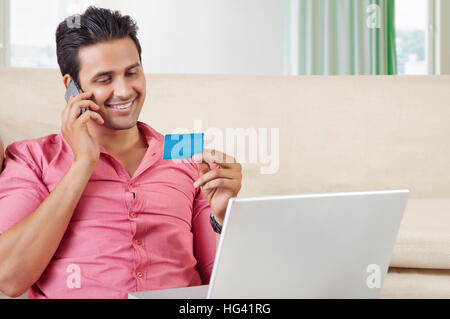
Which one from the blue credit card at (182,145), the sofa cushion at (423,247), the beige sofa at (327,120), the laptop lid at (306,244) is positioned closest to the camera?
the laptop lid at (306,244)

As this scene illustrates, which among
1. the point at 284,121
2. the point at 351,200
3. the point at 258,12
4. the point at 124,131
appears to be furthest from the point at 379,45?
the point at 351,200

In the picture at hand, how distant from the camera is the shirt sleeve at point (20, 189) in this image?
39.4 inches

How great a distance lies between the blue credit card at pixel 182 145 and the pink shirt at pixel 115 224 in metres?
0.30

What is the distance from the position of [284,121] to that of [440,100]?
22.3 inches

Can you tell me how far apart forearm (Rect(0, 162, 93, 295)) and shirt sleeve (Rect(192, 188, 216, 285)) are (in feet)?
1.02

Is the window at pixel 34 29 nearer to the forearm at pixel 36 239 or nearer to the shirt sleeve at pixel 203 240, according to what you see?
the shirt sleeve at pixel 203 240

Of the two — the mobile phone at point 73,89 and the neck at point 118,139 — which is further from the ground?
the mobile phone at point 73,89

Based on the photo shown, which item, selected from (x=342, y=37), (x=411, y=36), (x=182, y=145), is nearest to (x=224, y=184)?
(x=182, y=145)

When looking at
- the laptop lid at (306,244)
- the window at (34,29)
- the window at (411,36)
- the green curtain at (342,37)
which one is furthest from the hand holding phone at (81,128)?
the window at (411,36)

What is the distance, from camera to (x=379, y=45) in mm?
3643

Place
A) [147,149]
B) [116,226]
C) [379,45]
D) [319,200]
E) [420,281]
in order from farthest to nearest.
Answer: [379,45] < [420,281] < [147,149] < [116,226] < [319,200]

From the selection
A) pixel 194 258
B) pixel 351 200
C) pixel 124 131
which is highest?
pixel 124 131

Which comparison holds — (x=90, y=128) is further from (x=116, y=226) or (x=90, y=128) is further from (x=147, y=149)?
(x=116, y=226)

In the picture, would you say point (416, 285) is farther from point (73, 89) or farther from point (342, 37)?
point (342, 37)
